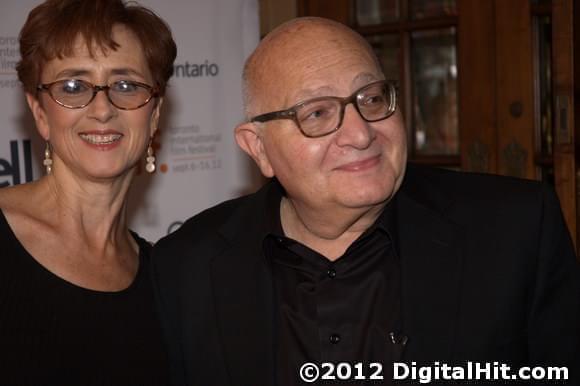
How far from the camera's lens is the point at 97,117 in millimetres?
2348

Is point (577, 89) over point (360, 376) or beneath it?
over

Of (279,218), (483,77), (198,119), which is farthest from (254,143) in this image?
(483,77)

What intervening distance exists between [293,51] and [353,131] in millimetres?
297

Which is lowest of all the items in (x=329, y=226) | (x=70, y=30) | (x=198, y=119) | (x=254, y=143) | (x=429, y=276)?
(x=429, y=276)

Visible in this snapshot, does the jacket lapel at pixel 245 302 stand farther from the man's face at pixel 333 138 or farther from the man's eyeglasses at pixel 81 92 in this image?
the man's eyeglasses at pixel 81 92

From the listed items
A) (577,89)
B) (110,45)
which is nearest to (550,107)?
(577,89)

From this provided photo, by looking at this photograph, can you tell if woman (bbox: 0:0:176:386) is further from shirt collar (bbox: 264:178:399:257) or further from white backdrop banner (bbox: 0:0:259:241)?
white backdrop banner (bbox: 0:0:259:241)

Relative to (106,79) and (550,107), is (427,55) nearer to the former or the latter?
(550,107)

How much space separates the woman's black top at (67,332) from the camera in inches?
84.3

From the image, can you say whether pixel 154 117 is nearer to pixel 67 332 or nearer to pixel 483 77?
pixel 67 332

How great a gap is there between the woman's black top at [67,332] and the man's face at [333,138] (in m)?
0.67

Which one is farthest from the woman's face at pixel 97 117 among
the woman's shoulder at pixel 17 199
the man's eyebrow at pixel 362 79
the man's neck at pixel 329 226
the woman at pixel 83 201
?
the man's eyebrow at pixel 362 79

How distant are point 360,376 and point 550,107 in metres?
2.24

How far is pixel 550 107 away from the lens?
3795mm
